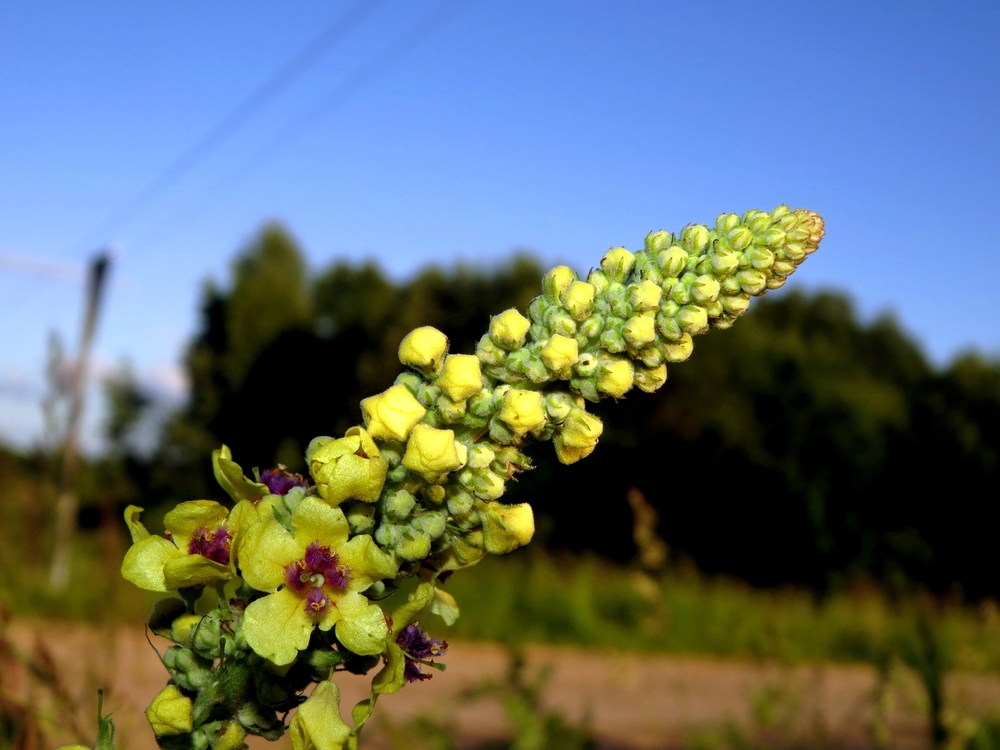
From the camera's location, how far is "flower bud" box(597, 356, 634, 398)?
4.90 ft

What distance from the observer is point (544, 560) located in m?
17.2

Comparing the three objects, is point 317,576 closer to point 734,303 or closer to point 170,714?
point 170,714

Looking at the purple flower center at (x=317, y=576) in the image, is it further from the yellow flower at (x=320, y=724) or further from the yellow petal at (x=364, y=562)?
the yellow flower at (x=320, y=724)

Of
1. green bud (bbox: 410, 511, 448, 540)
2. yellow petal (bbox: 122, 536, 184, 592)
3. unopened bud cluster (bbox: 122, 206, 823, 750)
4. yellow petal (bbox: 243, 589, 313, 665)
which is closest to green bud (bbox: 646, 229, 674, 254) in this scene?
unopened bud cluster (bbox: 122, 206, 823, 750)

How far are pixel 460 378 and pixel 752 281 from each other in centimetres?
51

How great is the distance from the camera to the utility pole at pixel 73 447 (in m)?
14.0

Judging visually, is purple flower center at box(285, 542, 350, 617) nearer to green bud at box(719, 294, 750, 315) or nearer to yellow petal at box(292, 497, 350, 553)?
yellow petal at box(292, 497, 350, 553)

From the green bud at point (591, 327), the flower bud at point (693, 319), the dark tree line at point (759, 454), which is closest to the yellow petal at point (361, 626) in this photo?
the green bud at point (591, 327)

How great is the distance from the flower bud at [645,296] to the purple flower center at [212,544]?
75cm

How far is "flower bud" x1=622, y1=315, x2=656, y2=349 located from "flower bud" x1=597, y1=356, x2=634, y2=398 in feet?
0.14

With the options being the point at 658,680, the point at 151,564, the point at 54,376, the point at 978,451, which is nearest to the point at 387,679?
the point at 151,564

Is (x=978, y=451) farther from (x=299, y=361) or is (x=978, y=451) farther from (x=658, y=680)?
(x=299, y=361)

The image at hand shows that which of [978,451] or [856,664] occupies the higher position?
[978,451]

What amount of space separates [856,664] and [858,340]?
68.8 feet
